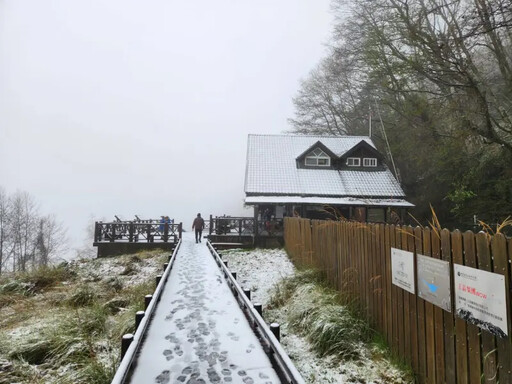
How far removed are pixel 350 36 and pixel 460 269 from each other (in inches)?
800

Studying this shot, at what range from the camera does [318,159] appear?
23.6m

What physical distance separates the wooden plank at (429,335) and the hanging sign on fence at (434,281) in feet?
0.38

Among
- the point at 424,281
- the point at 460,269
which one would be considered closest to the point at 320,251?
the point at 424,281

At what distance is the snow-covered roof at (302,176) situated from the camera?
68.8 feet

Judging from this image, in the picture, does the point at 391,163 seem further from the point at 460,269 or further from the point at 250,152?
the point at 460,269

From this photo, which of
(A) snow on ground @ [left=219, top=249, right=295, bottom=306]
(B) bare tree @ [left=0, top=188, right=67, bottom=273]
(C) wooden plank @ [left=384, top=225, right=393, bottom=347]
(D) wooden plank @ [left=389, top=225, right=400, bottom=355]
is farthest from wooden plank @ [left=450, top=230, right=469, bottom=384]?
(B) bare tree @ [left=0, top=188, right=67, bottom=273]

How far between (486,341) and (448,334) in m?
0.58

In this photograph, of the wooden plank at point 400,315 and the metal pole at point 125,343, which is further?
the wooden plank at point 400,315

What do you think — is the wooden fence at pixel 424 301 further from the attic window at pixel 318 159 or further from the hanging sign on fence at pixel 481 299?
the attic window at pixel 318 159

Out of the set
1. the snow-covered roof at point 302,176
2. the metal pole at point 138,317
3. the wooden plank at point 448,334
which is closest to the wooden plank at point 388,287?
the wooden plank at point 448,334

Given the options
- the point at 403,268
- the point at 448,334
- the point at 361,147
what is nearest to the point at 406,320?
Answer: the point at 403,268

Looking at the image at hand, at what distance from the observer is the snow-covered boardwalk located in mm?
3887

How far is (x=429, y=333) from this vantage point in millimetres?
3916

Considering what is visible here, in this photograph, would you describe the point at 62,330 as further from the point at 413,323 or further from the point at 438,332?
the point at 438,332
